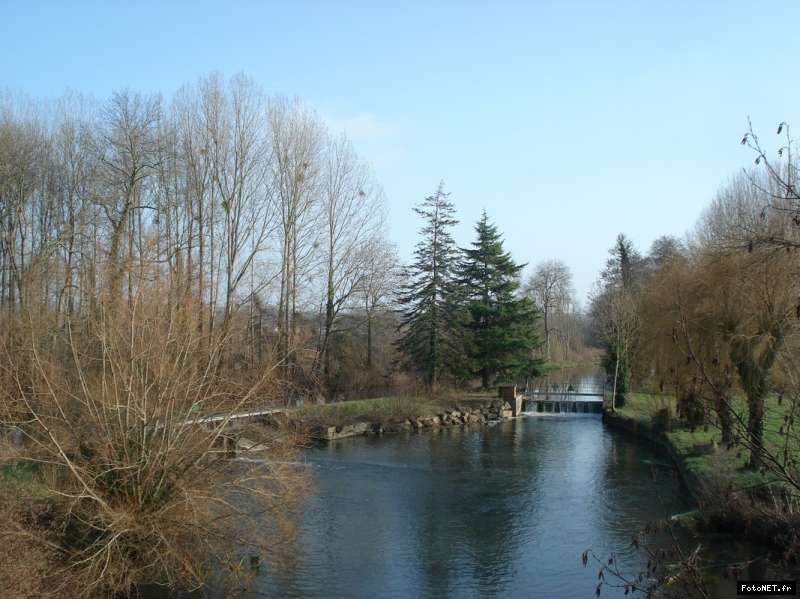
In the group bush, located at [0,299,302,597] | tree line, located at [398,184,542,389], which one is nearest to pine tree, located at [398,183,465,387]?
tree line, located at [398,184,542,389]

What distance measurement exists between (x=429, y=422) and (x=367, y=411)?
2.92 metres

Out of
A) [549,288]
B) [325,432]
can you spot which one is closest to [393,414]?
[325,432]

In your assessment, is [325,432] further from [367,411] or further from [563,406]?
[563,406]

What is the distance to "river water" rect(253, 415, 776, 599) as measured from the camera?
1116 centimetres

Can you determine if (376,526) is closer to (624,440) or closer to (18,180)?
(624,440)

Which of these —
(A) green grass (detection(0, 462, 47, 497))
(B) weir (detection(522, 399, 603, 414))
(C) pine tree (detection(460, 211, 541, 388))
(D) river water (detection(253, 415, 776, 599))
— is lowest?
(D) river water (detection(253, 415, 776, 599))

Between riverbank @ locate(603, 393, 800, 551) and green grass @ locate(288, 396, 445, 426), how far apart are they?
812 centimetres

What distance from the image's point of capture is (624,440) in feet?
83.2

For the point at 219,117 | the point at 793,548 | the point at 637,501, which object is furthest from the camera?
the point at 219,117

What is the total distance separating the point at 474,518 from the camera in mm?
14945

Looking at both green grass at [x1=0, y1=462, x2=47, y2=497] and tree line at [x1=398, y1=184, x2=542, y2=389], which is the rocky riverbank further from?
green grass at [x1=0, y1=462, x2=47, y2=497]

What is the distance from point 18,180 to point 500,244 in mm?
23740

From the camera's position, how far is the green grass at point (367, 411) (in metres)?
26.6

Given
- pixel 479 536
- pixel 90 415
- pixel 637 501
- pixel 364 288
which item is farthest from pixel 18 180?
pixel 637 501
